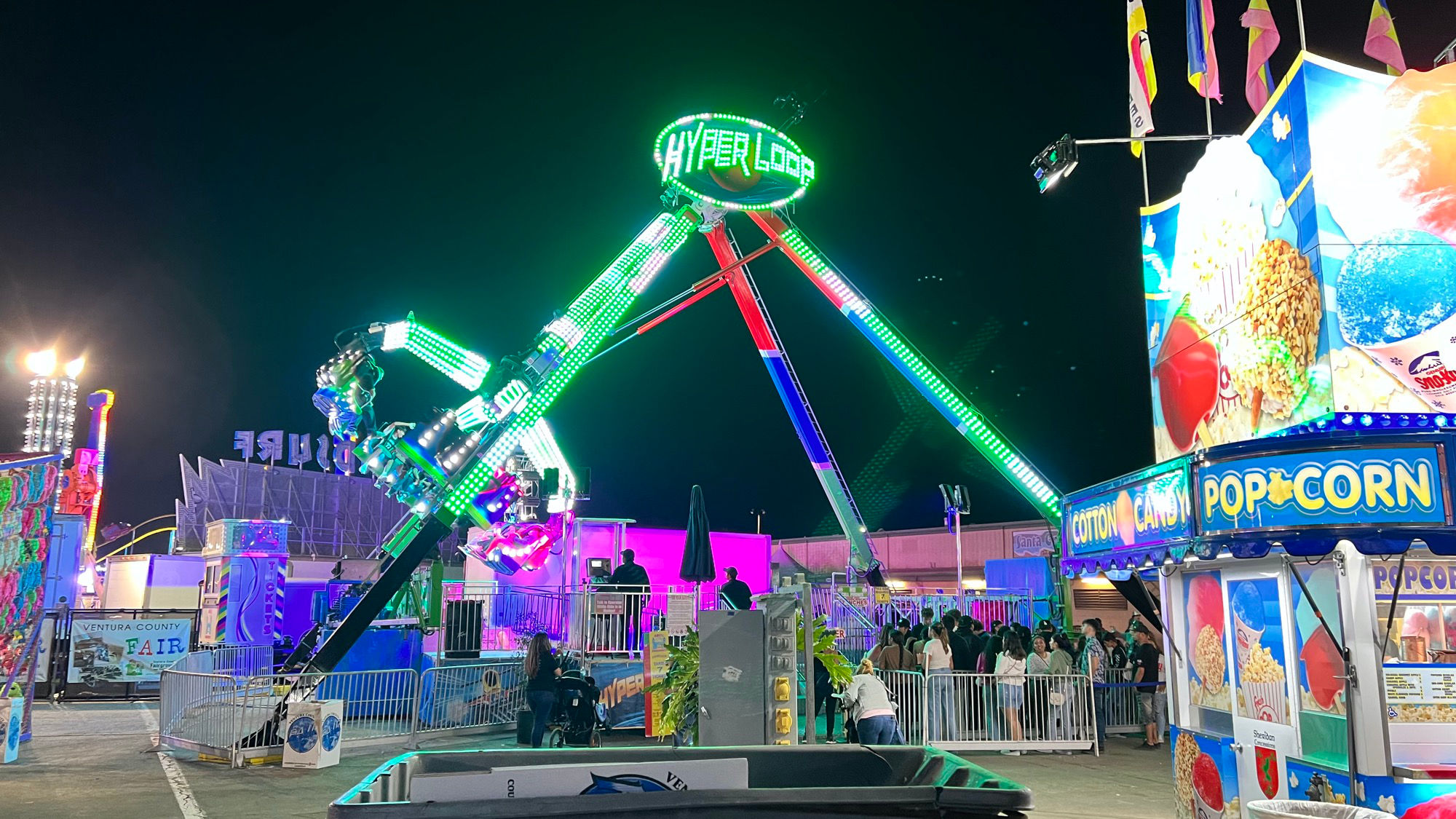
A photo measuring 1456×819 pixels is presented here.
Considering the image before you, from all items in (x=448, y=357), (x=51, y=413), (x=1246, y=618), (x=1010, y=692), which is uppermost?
(x=51, y=413)

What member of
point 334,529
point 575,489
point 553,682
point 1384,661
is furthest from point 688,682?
point 334,529

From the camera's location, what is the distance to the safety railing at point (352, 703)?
1270cm

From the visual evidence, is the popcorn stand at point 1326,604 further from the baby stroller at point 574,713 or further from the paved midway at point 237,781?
the baby stroller at point 574,713

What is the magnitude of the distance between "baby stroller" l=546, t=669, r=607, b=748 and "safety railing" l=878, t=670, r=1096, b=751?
13.7ft

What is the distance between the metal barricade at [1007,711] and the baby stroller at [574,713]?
15.5ft

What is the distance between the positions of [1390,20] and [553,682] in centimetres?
1204

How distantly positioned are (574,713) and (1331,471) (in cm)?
982

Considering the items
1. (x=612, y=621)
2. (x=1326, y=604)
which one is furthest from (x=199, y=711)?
(x=1326, y=604)

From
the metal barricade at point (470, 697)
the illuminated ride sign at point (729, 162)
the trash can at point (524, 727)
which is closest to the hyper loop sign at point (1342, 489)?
the trash can at point (524, 727)

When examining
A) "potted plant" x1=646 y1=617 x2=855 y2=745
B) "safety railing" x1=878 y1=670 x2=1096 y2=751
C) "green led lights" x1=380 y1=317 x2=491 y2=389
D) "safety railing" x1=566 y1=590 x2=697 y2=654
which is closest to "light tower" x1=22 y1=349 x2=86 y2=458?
"green led lights" x1=380 y1=317 x2=491 y2=389

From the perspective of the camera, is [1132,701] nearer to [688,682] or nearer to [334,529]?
[688,682]

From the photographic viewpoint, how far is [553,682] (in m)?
13.0

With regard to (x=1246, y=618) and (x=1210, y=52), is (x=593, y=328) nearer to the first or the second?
(x=1210, y=52)

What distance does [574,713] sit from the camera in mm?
13344
